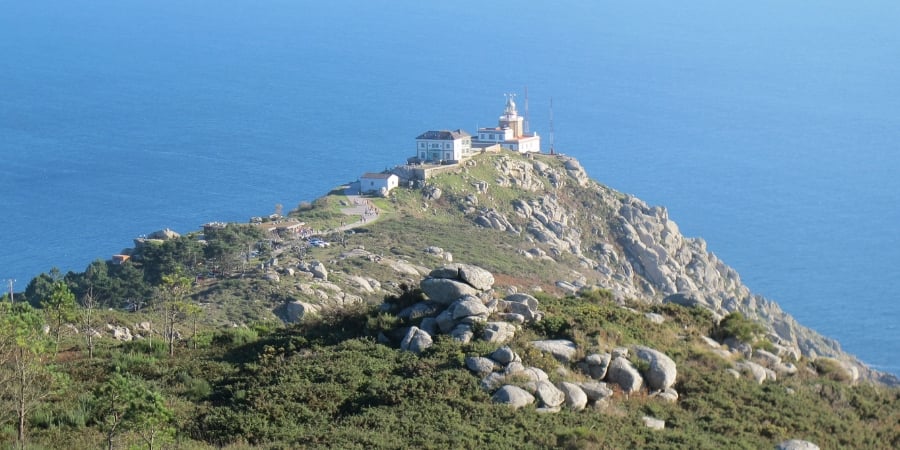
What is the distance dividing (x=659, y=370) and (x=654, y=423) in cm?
229

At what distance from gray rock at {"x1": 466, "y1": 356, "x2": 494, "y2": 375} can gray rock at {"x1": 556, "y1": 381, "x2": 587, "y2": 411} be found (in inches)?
61.0

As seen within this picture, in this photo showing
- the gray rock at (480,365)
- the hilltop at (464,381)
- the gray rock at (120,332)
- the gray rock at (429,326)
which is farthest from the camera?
the gray rock at (120,332)

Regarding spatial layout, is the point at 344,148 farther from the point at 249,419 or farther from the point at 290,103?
the point at 249,419

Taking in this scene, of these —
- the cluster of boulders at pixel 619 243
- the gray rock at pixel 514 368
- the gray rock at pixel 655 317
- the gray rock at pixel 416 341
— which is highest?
the cluster of boulders at pixel 619 243

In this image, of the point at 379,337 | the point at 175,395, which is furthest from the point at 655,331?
the point at 175,395

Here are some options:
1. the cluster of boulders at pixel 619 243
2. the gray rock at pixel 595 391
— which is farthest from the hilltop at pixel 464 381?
the cluster of boulders at pixel 619 243

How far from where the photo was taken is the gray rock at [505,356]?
22984 millimetres

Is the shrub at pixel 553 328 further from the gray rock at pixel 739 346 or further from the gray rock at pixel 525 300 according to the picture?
the gray rock at pixel 739 346

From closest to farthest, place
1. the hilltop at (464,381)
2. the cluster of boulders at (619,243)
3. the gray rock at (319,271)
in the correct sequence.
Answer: the hilltop at (464,381)
the gray rock at (319,271)
the cluster of boulders at (619,243)

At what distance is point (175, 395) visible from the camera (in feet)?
76.7

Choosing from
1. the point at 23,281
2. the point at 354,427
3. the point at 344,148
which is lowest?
the point at 354,427

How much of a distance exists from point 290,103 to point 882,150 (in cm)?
10277

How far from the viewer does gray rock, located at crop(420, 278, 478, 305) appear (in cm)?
2636

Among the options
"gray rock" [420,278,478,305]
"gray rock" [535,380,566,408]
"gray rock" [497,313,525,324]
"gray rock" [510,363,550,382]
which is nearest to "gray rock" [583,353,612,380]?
"gray rock" [510,363,550,382]
